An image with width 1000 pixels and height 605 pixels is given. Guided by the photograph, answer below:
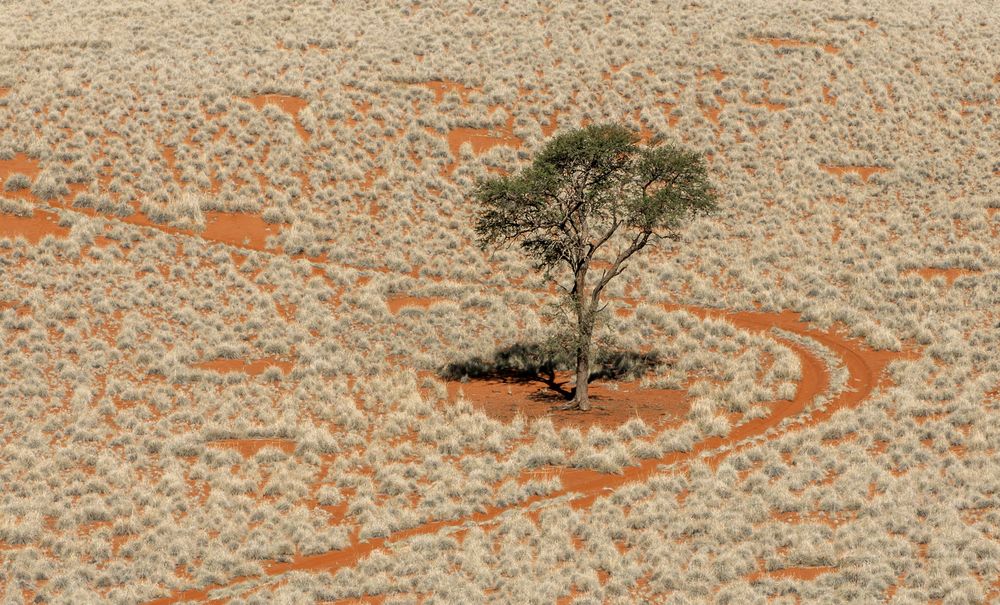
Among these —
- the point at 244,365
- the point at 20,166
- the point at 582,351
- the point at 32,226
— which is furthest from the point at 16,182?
the point at 582,351

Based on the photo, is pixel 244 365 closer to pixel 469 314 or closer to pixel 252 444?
pixel 252 444

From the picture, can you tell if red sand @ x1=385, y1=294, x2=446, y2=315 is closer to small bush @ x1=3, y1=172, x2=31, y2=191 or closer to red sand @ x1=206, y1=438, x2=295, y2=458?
red sand @ x1=206, y1=438, x2=295, y2=458

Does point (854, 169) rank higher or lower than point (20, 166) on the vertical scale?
lower

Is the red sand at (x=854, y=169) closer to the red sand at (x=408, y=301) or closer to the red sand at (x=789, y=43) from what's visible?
the red sand at (x=789, y=43)

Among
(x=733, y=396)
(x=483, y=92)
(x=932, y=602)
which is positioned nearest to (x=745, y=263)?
(x=733, y=396)

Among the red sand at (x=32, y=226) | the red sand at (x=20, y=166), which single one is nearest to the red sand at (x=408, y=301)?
the red sand at (x=32, y=226)

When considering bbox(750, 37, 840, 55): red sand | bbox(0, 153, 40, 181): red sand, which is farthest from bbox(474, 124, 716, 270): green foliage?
bbox(750, 37, 840, 55): red sand
